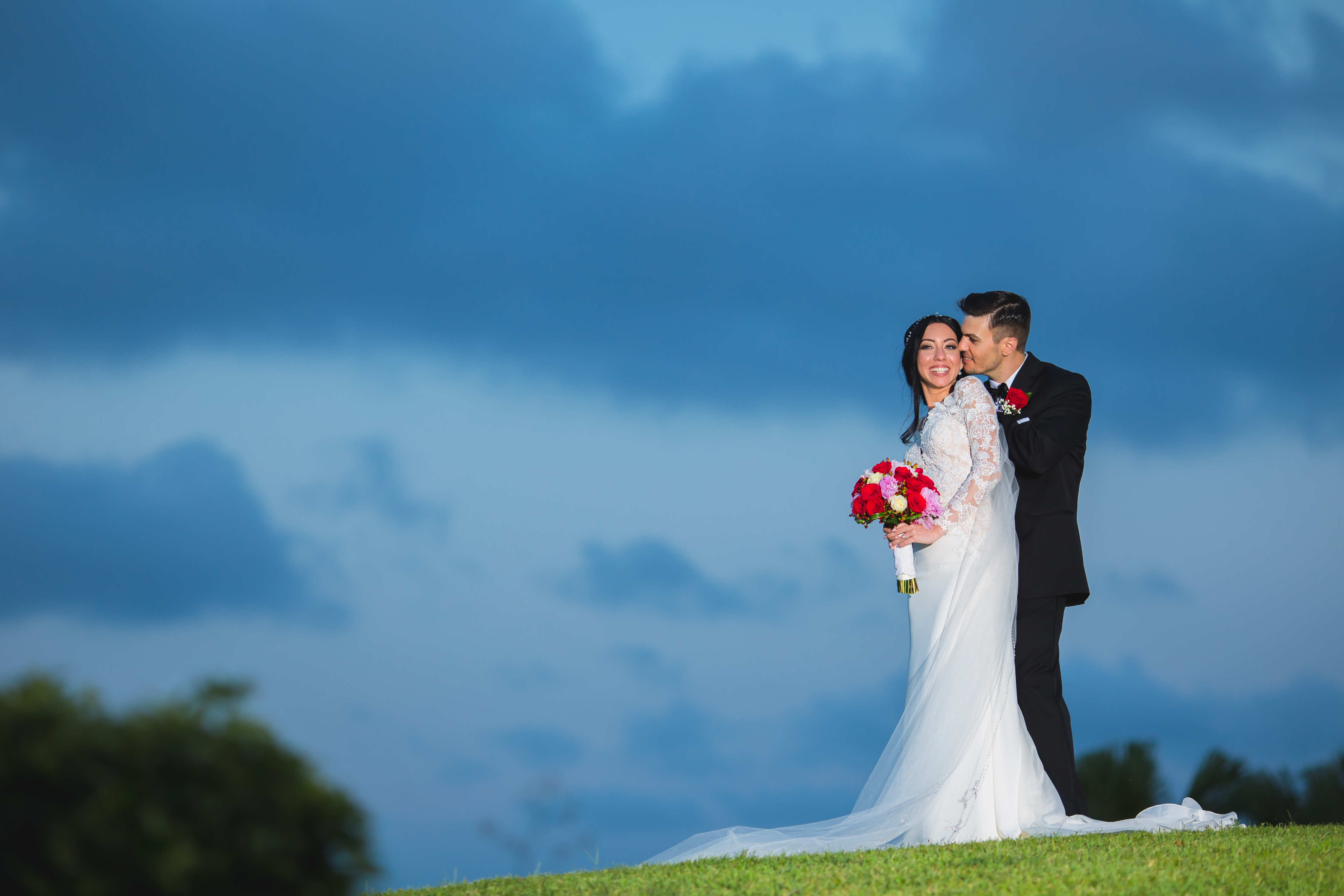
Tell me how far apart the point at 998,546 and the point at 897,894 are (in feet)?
8.68

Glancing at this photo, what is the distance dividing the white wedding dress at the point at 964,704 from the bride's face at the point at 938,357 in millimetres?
196

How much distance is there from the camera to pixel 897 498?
7.19 m

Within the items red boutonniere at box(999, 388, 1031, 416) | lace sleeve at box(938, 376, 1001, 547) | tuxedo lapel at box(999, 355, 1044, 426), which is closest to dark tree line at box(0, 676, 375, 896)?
lace sleeve at box(938, 376, 1001, 547)

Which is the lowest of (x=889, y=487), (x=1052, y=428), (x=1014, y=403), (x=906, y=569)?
(x=906, y=569)

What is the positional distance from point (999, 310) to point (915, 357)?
0.68 meters

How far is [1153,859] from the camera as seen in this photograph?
20.4ft

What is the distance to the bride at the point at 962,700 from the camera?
7.21 m

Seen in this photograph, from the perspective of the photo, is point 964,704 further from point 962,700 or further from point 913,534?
point 913,534

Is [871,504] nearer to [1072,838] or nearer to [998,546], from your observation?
[998,546]

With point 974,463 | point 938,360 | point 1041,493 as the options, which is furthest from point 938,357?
point 1041,493

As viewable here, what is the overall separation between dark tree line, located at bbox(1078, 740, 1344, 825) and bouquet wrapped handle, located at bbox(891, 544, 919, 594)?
12.3 ft

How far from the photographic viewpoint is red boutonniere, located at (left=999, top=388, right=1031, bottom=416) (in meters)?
7.63

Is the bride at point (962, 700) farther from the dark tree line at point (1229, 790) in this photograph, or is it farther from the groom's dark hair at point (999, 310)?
the dark tree line at point (1229, 790)

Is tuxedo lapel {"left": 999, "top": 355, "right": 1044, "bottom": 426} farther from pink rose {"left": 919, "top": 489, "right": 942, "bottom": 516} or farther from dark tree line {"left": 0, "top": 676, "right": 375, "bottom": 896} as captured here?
dark tree line {"left": 0, "top": 676, "right": 375, "bottom": 896}
